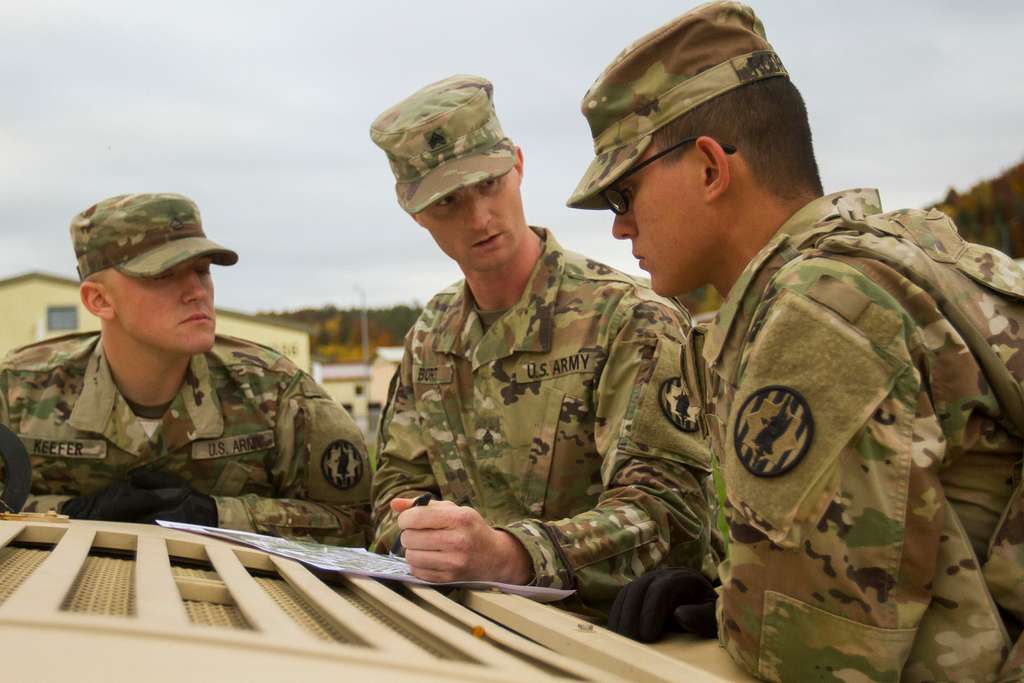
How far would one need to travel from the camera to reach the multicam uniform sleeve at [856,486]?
64.1 inches

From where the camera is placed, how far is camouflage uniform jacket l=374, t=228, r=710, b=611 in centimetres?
287

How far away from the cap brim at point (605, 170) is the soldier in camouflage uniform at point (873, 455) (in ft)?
1.37

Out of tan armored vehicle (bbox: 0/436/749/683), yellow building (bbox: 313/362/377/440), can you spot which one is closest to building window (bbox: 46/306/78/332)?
yellow building (bbox: 313/362/377/440)

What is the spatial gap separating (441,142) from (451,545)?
1677 millimetres

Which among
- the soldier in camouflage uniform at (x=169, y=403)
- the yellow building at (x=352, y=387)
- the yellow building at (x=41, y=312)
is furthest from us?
the yellow building at (x=352, y=387)

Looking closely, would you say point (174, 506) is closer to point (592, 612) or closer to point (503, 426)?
point (503, 426)

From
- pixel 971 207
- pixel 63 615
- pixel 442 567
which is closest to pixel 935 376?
pixel 442 567

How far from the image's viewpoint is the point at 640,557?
2.92 m

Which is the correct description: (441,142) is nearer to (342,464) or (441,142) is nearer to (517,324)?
(517,324)

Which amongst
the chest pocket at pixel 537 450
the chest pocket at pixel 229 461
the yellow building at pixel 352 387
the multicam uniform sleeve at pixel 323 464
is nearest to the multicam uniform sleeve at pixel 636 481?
the chest pocket at pixel 537 450

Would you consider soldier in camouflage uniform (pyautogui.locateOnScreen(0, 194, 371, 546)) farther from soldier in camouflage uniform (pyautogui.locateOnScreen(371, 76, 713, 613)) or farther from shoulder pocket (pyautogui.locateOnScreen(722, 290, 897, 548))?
shoulder pocket (pyautogui.locateOnScreen(722, 290, 897, 548))

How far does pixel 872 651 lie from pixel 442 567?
936 millimetres

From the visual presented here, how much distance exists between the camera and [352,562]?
2.34 metres

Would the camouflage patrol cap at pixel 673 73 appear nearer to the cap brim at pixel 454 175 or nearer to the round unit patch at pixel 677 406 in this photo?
the round unit patch at pixel 677 406
